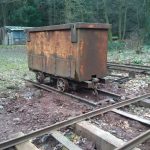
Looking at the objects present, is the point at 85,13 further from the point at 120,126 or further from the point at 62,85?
the point at 120,126

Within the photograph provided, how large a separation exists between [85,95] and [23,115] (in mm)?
2367

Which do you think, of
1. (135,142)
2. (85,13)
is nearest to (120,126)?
(135,142)

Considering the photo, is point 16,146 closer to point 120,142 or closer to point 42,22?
point 120,142

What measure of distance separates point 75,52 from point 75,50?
0.19ft

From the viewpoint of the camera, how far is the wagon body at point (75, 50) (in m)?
8.20

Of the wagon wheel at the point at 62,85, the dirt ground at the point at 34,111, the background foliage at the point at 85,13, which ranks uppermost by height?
the background foliage at the point at 85,13

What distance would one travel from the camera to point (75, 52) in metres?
8.26

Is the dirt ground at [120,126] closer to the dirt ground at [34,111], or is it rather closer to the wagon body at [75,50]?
the dirt ground at [34,111]

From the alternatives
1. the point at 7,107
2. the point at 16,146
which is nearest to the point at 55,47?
the point at 7,107

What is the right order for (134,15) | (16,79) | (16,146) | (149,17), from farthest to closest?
(134,15), (149,17), (16,79), (16,146)

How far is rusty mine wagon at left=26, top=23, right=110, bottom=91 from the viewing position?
324 inches

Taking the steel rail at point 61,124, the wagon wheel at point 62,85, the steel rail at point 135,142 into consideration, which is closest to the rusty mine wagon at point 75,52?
the wagon wheel at point 62,85

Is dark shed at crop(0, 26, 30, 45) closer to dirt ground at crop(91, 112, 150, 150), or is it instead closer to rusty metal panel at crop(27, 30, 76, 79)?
rusty metal panel at crop(27, 30, 76, 79)

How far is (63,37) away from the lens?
866 centimetres
